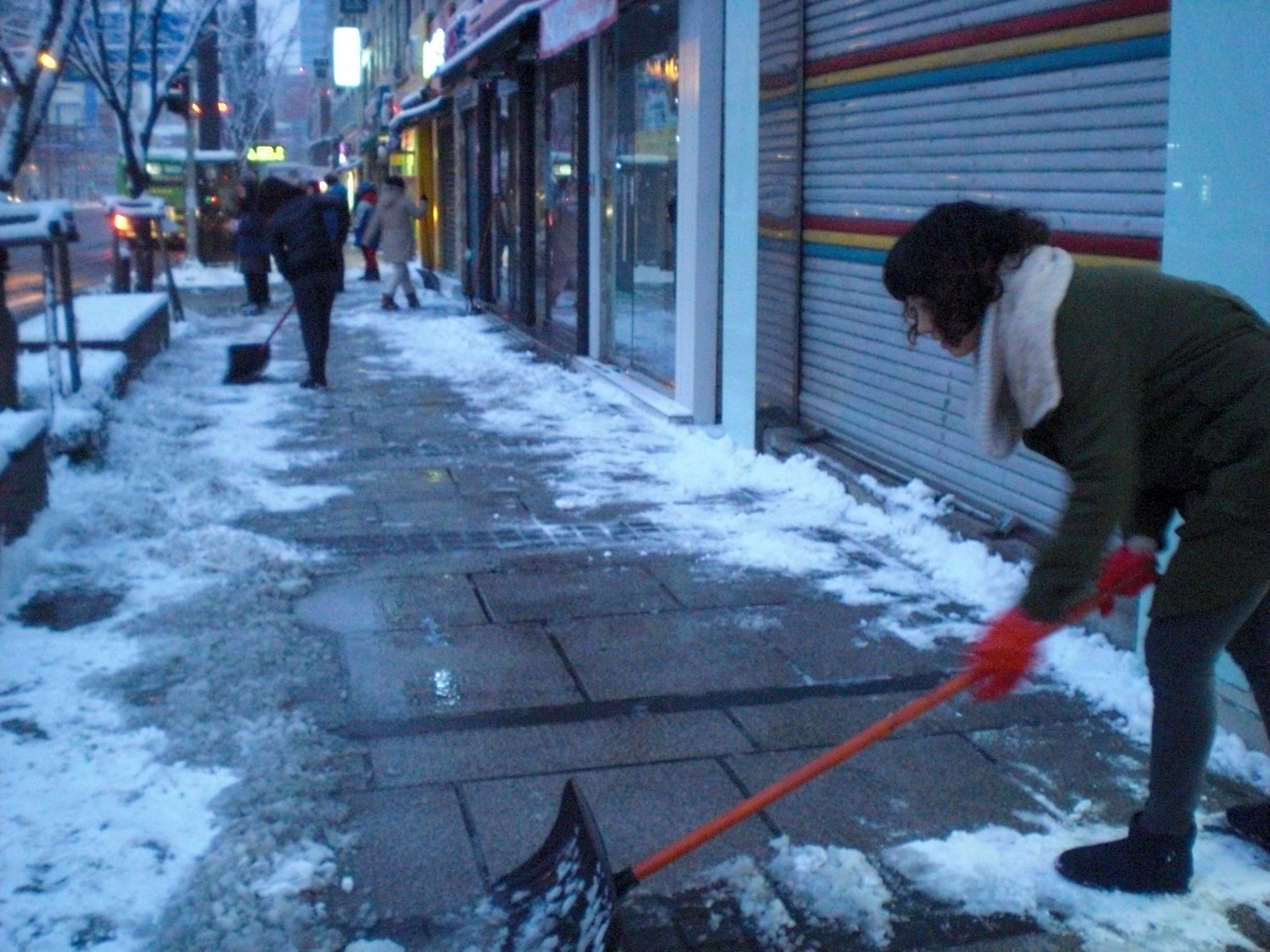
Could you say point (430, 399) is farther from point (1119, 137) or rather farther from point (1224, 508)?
point (1224, 508)

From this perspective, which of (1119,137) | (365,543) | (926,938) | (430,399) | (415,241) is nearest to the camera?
(926,938)

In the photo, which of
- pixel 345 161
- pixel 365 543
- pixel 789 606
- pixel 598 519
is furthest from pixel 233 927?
pixel 345 161

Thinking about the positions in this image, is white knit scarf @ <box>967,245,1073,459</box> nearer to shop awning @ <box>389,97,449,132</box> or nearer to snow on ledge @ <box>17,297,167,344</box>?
snow on ledge @ <box>17,297,167,344</box>

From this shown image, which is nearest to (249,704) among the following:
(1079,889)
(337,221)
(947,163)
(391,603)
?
(391,603)

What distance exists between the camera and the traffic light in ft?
72.1

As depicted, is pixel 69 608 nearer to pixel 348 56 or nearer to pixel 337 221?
pixel 337 221

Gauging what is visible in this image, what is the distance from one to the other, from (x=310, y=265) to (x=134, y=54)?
10422 millimetres

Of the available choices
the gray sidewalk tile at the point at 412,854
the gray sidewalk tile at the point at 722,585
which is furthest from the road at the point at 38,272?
the gray sidewalk tile at the point at 412,854

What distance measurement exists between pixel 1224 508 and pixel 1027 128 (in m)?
3.26

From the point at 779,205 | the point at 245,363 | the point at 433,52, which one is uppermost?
the point at 433,52

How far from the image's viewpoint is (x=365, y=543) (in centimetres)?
698

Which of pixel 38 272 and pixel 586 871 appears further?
pixel 38 272

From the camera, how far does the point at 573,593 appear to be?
619 centimetres

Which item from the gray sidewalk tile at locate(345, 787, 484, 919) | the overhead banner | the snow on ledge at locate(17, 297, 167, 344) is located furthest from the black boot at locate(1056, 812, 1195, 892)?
the overhead banner
